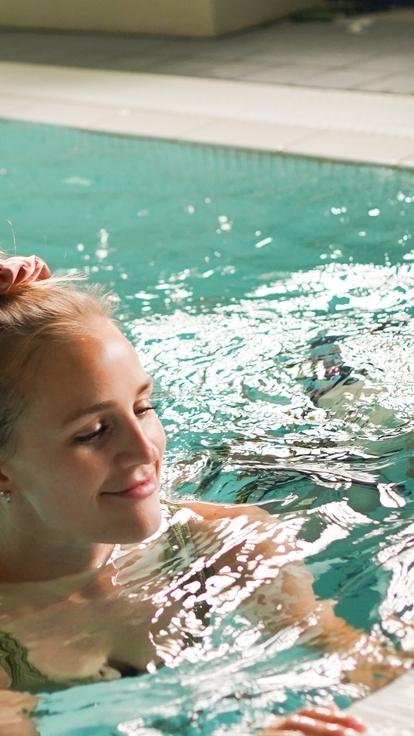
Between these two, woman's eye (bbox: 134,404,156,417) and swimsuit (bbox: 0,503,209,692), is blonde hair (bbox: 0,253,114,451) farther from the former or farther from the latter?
swimsuit (bbox: 0,503,209,692)

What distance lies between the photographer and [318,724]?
1.65 meters

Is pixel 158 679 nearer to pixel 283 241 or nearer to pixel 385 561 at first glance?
pixel 385 561

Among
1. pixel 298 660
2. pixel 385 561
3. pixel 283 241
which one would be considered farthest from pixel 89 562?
Result: pixel 283 241

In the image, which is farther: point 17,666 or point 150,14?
point 150,14

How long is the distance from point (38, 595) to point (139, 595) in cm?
20

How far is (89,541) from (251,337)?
71.6 inches

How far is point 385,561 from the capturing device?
2.30m

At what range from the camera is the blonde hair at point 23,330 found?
6.25 feet

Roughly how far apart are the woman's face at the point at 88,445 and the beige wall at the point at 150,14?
644 cm

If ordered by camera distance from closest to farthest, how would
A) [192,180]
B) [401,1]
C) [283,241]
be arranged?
[283,241] → [192,180] → [401,1]

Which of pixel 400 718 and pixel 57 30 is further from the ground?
pixel 400 718

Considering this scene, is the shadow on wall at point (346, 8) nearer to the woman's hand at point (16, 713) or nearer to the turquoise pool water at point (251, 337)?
the turquoise pool water at point (251, 337)

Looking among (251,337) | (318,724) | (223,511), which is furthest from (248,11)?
(318,724)

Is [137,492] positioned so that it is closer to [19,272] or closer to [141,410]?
[141,410]
